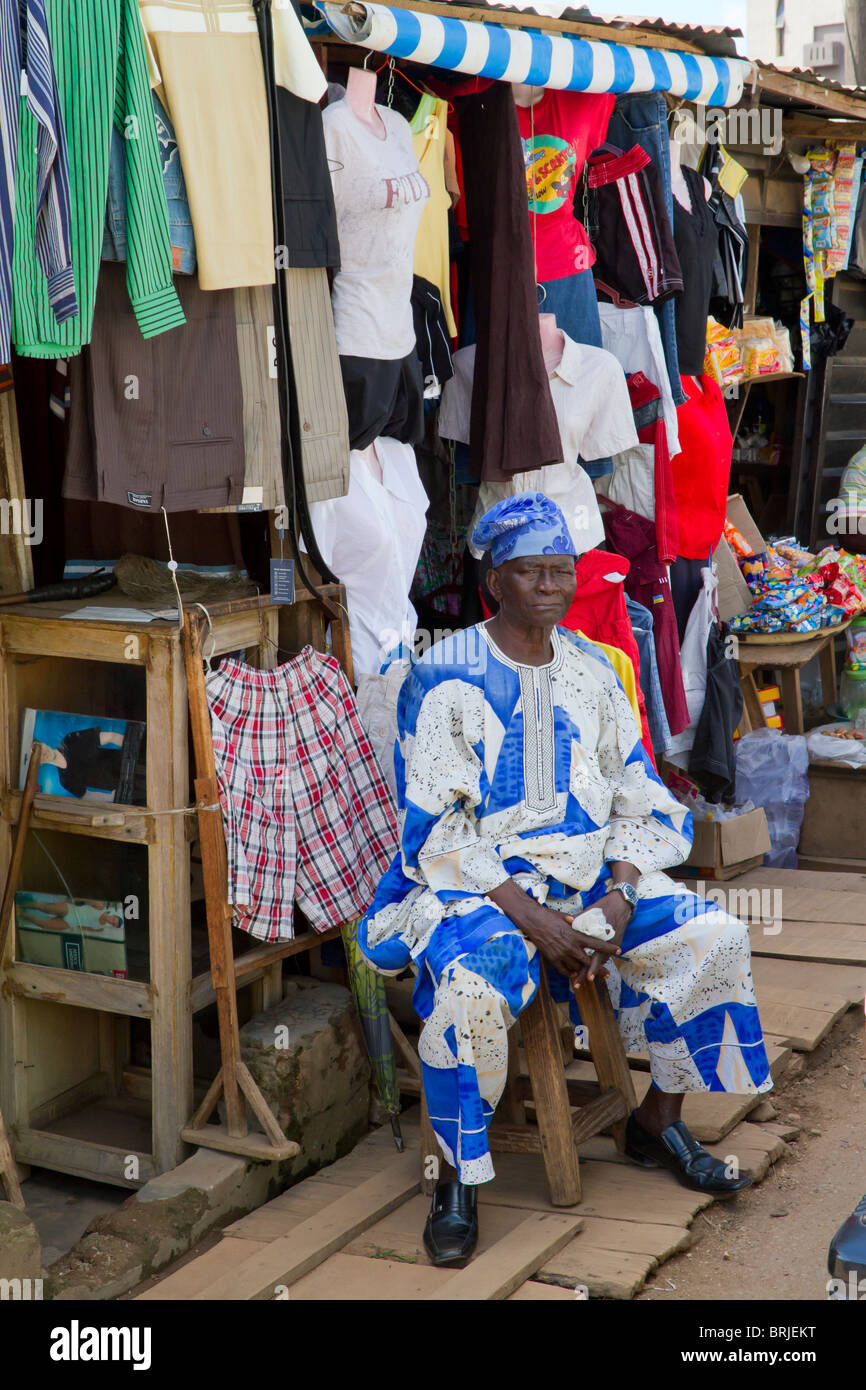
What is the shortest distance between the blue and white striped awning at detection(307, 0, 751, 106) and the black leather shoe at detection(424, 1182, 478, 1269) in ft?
8.76

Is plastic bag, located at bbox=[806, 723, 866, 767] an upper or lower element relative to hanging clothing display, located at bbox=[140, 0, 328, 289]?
lower

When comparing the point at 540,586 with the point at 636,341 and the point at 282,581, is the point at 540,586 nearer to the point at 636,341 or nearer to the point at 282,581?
the point at 282,581

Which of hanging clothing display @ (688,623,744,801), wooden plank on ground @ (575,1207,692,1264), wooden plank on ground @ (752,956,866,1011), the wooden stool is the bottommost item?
wooden plank on ground @ (752,956,866,1011)

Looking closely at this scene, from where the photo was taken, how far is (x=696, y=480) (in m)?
5.47

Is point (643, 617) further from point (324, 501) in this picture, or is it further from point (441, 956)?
point (441, 956)

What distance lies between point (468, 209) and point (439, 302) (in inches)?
14.0

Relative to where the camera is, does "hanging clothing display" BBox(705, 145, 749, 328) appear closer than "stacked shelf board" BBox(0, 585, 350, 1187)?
No

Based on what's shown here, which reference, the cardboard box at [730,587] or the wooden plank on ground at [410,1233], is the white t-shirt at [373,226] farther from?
the cardboard box at [730,587]

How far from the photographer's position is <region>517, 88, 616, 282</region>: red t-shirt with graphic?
4.41 meters

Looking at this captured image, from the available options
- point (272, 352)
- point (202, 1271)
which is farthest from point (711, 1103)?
point (272, 352)

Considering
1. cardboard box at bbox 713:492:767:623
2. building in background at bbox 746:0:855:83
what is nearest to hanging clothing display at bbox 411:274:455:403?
cardboard box at bbox 713:492:767:623

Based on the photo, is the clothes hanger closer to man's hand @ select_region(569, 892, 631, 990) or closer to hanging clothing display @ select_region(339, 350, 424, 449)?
hanging clothing display @ select_region(339, 350, 424, 449)

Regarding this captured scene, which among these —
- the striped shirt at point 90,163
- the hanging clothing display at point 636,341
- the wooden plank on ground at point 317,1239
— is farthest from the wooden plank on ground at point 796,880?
the striped shirt at point 90,163

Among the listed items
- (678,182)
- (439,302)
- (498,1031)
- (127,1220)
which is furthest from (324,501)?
(678,182)
